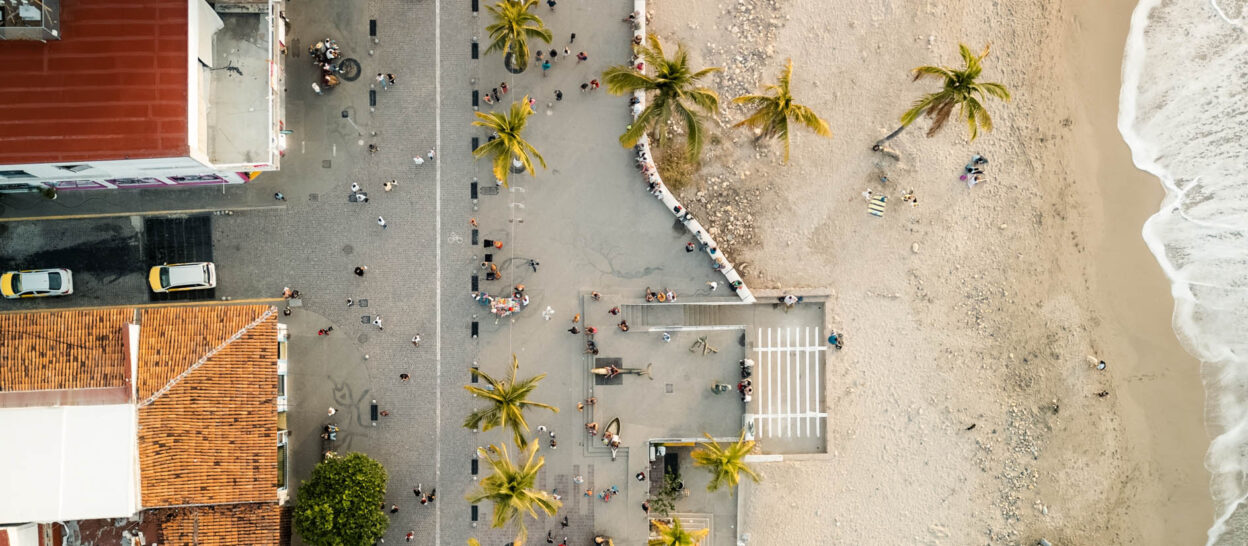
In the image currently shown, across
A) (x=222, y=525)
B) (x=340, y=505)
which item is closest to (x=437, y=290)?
(x=340, y=505)

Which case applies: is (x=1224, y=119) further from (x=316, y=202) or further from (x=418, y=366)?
(x=316, y=202)

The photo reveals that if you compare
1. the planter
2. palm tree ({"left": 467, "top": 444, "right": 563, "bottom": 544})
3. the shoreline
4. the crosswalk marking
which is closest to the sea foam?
the shoreline

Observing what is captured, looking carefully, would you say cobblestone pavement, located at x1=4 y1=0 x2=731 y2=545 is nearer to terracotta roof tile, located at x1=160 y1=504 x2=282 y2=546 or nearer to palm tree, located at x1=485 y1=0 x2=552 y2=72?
terracotta roof tile, located at x1=160 y1=504 x2=282 y2=546

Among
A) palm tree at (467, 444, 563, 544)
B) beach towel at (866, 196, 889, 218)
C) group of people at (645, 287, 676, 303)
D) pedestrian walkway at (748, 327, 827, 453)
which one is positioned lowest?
palm tree at (467, 444, 563, 544)

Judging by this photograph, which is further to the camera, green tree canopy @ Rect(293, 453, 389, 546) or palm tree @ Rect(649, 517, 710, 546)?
palm tree @ Rect(649, 517, 710, 546)

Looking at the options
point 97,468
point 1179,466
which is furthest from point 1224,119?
point 97,468

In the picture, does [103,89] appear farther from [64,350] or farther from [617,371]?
[617,371]
